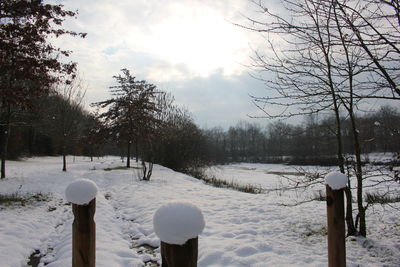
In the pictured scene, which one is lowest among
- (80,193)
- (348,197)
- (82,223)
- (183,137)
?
(348,197)

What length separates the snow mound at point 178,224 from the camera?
3.97 feet

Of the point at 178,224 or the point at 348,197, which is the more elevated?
the point at 178,224

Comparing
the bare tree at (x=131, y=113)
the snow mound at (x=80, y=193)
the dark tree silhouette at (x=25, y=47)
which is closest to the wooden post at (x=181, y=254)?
the snow mound at (x=80, y=193)

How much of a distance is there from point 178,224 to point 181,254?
14cm

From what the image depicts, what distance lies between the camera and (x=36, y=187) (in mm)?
10734

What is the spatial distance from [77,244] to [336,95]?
184 inches

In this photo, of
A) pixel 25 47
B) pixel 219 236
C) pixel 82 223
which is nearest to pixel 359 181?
pixel 219 236

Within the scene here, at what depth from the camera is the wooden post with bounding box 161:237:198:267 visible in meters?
1.22

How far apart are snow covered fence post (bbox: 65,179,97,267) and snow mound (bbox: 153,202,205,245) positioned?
109cm

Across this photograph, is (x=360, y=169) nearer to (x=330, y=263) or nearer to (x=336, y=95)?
(x=336, y=95)

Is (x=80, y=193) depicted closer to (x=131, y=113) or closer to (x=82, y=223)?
(x=82, y=223)

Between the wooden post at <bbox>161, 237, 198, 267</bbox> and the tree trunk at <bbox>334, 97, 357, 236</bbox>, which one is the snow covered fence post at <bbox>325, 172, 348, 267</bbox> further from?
the tree trunk at <bbox>334, 97, 357, 236</bbox>

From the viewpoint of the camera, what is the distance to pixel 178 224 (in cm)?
121

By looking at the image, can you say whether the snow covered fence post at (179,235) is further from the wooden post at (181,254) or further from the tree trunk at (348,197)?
the tree trunk at (348,197)
